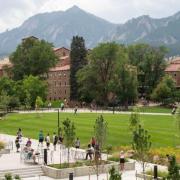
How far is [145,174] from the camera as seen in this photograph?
3306 centimetres

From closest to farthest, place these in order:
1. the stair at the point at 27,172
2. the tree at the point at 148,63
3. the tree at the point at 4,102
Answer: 1. the stair at the point at 27,172
2. the tree at the point at 4,102
3. the tree at the point at 148,63

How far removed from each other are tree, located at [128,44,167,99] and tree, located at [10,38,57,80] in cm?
2030

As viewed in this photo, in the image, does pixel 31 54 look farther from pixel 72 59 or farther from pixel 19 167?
Result: pixel 19 167

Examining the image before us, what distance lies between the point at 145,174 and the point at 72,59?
89524mm

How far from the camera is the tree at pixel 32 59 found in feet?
403

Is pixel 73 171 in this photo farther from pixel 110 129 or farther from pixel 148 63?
pixel 148 63

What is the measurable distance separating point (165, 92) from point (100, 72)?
15.0 meters

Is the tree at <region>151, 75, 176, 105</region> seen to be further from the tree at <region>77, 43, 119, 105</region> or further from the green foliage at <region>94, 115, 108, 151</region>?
the green foliage at <region>94, 115, 108, 151</region>

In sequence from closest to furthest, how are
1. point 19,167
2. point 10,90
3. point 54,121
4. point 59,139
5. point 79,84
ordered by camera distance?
point 19,167
point 59,139
point 54,121
point 10,90
point 79,84

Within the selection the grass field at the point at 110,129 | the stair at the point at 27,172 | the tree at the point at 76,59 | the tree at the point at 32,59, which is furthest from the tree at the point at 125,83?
the stair at the point at 27,172

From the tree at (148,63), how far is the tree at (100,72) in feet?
39.1

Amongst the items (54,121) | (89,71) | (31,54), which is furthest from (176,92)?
(54,121)

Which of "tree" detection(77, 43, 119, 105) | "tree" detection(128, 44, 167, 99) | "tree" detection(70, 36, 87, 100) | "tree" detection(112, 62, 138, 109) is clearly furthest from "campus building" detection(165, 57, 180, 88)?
"tree" detection(112, 62, 138, 109)

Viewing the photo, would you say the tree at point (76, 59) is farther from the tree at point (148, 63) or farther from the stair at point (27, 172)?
the stair at point (27, 172)
